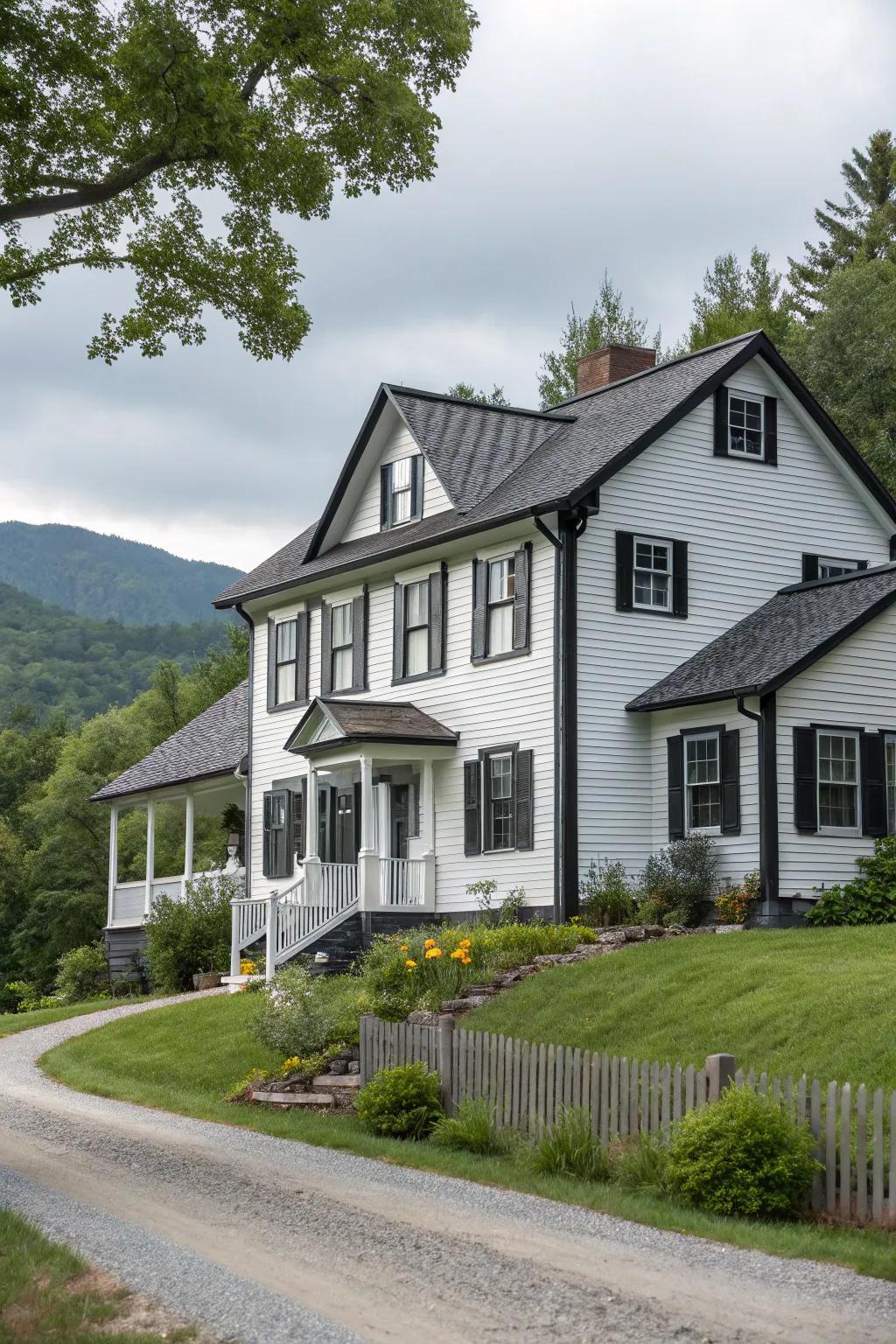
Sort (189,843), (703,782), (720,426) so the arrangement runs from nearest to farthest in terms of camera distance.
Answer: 1. (703,782)
2. (720,426)
3. (189,843)

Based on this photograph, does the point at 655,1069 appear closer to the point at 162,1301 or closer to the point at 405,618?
the point at 162,1301

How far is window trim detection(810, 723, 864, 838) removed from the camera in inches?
904

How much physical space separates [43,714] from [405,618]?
8340cm

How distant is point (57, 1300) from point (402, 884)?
56.6 ft

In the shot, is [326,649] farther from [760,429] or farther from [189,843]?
[760,429]

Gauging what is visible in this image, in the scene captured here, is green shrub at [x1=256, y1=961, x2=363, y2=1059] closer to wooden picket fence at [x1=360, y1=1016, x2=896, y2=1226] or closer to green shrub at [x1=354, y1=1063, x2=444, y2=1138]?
wooden picket fence at [x1=360, y1=1016, x2=896, y2=1226]

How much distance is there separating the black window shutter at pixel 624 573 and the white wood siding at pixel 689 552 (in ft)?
0.35

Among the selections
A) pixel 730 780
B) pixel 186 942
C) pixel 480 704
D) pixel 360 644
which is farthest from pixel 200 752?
pixel 730 780

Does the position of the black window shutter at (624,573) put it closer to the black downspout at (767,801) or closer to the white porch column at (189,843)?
the black downspout at (767,801)

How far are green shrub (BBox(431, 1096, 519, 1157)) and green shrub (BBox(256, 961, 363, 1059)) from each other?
325cm

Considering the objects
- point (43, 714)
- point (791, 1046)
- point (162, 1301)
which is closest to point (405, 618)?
point (791, 1046)

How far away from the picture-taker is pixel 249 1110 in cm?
1633

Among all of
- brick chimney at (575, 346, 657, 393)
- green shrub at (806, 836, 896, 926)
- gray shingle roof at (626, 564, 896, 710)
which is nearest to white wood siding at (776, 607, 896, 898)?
gray shingle roof at (626, 564, 896, 710)

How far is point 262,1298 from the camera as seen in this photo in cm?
866
